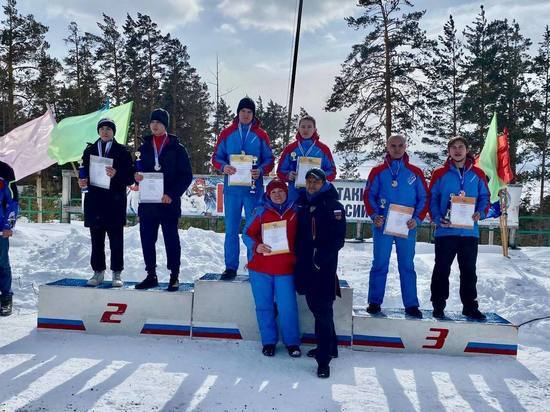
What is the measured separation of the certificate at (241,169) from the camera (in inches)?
206

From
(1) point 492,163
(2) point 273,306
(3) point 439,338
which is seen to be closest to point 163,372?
(2) point 273,306

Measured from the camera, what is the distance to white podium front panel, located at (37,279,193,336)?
514 centimetres

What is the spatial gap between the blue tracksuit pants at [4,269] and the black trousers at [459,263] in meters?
5.16

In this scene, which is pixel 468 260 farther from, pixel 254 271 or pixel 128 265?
pixel 128 265

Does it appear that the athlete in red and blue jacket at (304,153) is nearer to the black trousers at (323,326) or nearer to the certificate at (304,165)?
the certificate at (304,165)

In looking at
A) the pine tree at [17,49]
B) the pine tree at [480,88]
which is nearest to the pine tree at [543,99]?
the pine tree at [480,88]

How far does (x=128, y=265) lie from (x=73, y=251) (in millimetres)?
1507

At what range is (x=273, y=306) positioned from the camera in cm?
467

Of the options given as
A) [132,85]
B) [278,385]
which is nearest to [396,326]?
[278,385]

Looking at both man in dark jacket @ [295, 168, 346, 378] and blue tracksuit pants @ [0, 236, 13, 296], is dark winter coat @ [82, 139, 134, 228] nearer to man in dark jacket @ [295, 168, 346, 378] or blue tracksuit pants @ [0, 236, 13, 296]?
blue tracksuit pants @ [0, 236, 13, 296]

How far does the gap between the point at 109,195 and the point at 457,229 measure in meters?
3.91

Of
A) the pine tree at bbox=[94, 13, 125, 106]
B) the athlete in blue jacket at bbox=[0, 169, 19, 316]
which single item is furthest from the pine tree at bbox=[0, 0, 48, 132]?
the athlete in blue jacket at bbox=[0, 169, 19, 316]

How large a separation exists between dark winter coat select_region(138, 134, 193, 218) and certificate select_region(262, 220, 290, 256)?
131cm

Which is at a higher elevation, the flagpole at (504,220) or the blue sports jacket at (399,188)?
the blue sports jacket at (399,188)
